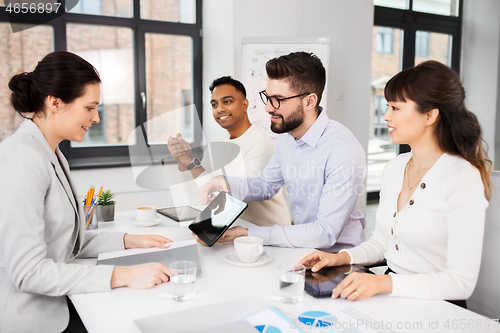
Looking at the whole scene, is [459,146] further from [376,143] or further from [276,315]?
[376,143]

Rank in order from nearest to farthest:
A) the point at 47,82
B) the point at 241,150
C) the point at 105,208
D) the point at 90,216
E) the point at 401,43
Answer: the point at 47,82 < the point at 90,216 < the point at 105,208 < the point at 241,150 < the point at 401,43

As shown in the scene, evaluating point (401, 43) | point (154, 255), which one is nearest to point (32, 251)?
point (154, 255)

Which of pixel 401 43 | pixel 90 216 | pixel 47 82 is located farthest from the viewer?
pixel 401 43

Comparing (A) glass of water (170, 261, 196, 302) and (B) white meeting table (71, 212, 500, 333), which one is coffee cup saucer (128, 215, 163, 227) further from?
(A) glass of water (170, 261, 196, 302)

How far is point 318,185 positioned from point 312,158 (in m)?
0.12

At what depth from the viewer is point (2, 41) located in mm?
3186

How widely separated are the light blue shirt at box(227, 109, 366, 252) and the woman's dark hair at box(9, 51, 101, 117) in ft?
2.58

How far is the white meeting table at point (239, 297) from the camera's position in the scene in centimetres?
90

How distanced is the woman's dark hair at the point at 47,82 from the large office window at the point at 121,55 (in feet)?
7.28

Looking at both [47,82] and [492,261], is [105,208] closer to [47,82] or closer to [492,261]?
[47,82]

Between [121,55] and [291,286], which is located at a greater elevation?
[121,55]

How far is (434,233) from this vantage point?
1.17 metres

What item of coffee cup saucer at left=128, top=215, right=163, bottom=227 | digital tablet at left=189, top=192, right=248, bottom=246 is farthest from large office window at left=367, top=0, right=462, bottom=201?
digital tablet at left=189, top=192, right=248, bottom=246

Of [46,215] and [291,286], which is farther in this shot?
[46,215]
